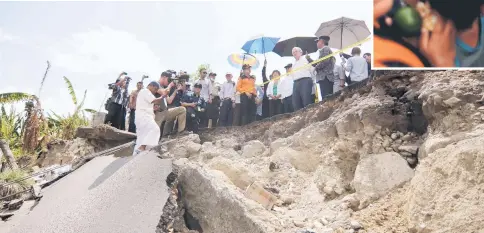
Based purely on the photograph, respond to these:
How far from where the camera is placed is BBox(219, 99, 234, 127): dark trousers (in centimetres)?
833

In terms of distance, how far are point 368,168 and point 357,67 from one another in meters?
3.04

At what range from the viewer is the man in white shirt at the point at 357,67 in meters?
6.87

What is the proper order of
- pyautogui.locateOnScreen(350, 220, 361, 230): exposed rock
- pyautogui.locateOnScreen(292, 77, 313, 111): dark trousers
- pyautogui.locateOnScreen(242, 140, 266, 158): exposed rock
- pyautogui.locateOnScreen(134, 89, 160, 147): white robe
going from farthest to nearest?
pyautogui.locateOnScreen(292, 77, 313, 111): dark trousers < pyautogui.locateOnScreen(134, 89, 160, 147): white robe < pyautogui.locateOnScreen(242, 140, 266, 158): exposed rock < pyautogui.locateOnScreen(350, 220, 361, 230): exposed rock

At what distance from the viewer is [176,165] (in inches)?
229

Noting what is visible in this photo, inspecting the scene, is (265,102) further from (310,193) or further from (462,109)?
(462,109)

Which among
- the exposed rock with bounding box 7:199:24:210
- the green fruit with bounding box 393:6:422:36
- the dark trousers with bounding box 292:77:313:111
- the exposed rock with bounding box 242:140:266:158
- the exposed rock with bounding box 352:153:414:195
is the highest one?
the green fruit with bounding box 393:6:422:36

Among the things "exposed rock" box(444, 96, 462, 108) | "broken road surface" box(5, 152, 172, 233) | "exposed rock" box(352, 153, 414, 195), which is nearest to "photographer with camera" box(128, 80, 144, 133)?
"broken road surface" box(5, 152, 172, 233)

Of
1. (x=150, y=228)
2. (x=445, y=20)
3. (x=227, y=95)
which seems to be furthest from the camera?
(x=227, y=95)

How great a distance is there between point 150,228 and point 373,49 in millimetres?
2894

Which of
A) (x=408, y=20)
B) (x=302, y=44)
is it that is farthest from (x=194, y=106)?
(x=408, y=20)

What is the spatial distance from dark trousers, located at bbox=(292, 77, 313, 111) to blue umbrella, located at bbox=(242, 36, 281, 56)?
201 centimetres

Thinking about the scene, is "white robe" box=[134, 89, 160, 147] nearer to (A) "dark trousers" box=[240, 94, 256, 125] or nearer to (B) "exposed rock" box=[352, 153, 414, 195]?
(A) "dark trousers" box=[240, 94, 256, 125]

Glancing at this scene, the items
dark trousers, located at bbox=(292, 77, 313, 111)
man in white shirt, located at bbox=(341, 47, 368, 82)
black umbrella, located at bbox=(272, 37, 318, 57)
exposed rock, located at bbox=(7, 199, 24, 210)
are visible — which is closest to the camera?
exposed rock, located at bbox=(7, 199, 24, 210)

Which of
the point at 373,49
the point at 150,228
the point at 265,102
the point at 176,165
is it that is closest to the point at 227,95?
the point at 265,102
